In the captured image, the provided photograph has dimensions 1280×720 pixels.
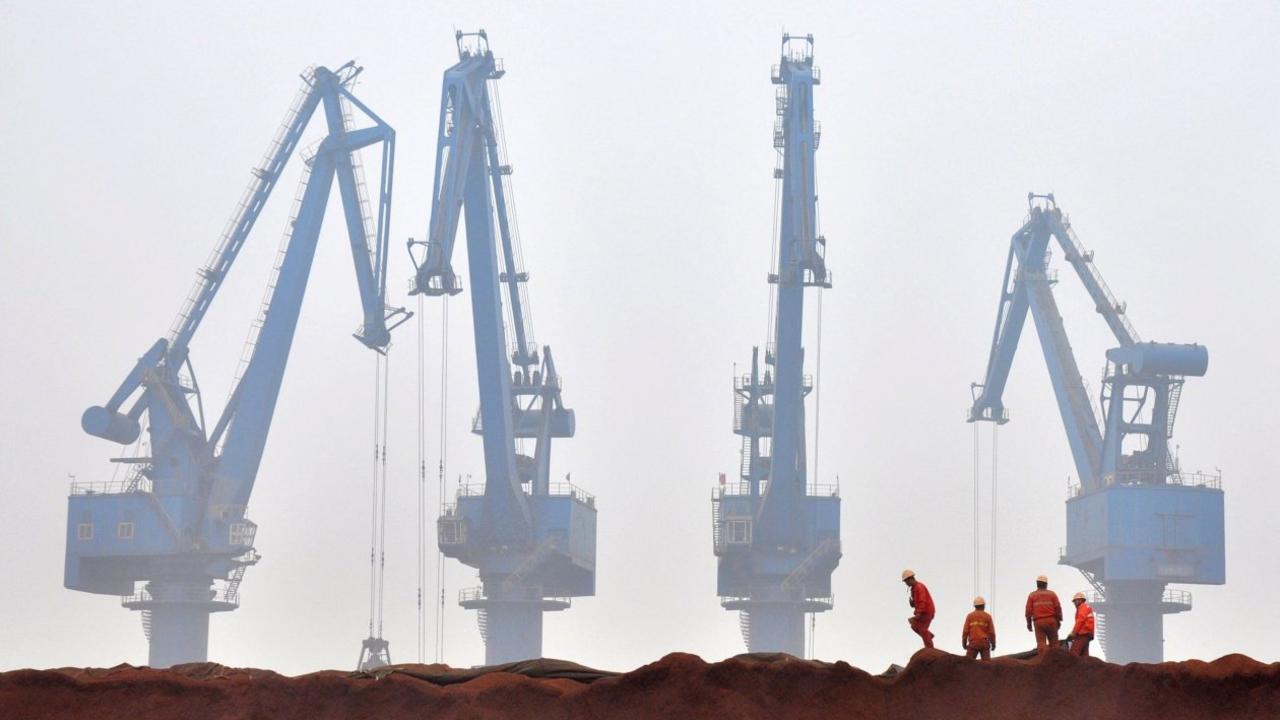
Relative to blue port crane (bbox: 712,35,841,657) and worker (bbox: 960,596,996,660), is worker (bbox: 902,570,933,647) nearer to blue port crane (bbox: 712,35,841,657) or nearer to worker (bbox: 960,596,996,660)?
worker (bbox: 960,596,996,660)

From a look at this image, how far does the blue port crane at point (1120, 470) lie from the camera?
101 metres

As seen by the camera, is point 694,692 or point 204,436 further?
point 204,436

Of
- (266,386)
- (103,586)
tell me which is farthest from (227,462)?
(103,586)

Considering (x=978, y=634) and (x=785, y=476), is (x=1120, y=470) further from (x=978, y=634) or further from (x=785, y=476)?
(x=978, y=634)

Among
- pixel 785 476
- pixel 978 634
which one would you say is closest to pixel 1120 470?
pixel 785 476

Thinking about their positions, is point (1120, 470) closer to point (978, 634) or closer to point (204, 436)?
point (204, 436)

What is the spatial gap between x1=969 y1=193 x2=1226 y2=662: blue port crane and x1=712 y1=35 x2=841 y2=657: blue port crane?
14720 mm

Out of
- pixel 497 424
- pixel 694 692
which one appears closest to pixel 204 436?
pixel 497 424

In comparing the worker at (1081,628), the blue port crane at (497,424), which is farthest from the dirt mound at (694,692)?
the blue port crane at (497,424)

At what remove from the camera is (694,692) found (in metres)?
22.6

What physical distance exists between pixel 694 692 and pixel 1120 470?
83.4m

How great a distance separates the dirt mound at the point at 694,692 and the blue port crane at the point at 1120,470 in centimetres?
7857

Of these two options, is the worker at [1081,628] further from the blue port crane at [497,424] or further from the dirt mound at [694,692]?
the blue port crane at [497,424]

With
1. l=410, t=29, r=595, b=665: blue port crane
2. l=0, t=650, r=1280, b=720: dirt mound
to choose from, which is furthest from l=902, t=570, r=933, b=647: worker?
l=410, t=29, r=595, b=665: blue port crane
